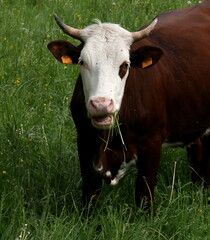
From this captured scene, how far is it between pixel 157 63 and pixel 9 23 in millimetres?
3493

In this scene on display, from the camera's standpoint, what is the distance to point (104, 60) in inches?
198

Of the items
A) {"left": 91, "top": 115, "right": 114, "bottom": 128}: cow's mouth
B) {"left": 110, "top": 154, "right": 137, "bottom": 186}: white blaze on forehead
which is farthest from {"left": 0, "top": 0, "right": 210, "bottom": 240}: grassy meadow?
{"left": 91, "top": 115, "right": 114, "bottom": 128}: cow's mouth

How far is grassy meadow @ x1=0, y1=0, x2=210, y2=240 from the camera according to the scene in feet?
16.6

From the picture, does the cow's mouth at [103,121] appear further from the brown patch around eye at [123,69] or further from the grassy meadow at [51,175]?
the grassy meadow at [51,175]

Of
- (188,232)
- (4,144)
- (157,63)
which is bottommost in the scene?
(188,232)

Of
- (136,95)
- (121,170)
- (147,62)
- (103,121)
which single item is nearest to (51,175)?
(121,170)

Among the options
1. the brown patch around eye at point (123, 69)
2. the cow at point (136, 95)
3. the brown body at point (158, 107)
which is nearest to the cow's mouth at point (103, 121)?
the cow at point (136, 95)

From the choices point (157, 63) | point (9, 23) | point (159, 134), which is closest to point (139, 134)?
point (159, 134)

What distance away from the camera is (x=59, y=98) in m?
7.35

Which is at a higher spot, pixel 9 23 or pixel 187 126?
pixel 9 23

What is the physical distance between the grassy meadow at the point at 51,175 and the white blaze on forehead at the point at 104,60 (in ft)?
2.84

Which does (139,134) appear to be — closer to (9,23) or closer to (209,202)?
(209,202)

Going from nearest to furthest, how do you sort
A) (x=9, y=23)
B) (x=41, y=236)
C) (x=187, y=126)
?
(x=41, y=236), (x=187, y=126), (x=9, y=23)

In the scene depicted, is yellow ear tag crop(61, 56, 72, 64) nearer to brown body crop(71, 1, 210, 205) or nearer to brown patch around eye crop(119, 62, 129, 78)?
brown body crop(71, 1, 210, 205)
